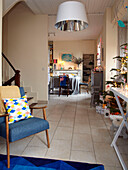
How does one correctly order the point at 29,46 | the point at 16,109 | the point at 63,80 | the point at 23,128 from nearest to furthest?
the point at 23,128 < the point at 16,109 < the point at 29,46 < the point at 63,80

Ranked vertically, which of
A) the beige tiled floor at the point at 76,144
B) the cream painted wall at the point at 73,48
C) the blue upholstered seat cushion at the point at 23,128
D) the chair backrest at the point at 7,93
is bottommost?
the beige tiled floor at the point at 76,144

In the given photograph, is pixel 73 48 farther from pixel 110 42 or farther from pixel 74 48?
pixel 110 42

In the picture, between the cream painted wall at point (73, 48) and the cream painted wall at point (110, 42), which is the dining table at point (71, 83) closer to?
the cream painted wall at point (73, 48)

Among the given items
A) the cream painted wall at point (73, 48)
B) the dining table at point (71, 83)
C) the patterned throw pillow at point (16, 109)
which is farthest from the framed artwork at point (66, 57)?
the patterned throw pillow at point (16, 109)

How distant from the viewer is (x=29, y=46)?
5.76 metres

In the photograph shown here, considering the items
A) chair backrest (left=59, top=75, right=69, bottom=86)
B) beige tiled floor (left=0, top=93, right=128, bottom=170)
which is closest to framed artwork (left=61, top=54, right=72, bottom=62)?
chair backrest (left=59, top=75, right=69, bottom=86)

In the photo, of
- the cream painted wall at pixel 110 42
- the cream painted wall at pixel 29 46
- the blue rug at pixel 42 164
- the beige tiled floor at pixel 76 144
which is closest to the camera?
the blue rug at pixel 42 164

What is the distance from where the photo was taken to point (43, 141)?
259 centimetres

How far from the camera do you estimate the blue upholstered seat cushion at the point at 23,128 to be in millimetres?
1970

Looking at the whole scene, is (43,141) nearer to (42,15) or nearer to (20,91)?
(20,91)

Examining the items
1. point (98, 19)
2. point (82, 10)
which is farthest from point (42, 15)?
point (82, 10)

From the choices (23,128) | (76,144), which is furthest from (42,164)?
(76,144)

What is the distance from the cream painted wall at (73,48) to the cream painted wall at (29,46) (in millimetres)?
4574

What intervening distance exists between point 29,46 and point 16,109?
12.8 ft
